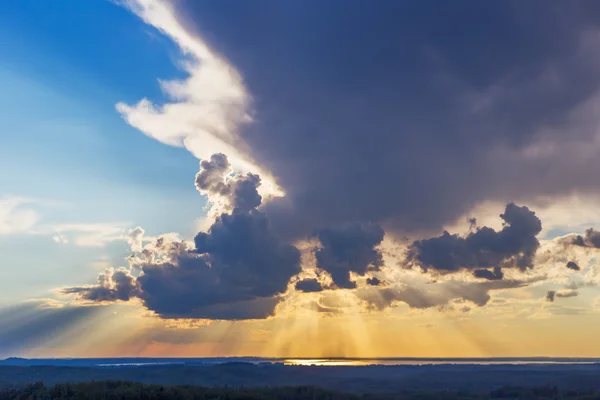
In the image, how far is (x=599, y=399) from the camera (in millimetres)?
149375

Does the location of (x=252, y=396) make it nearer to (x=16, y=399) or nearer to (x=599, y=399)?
(x=16, y=399)

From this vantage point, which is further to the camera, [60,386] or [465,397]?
[465,397]

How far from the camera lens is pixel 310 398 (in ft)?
468

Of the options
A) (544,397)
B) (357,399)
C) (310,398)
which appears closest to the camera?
(310,398)

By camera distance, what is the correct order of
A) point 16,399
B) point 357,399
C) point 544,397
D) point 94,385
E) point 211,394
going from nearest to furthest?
point 16,399 → point 94,385 → point 211,394 → point 357,399 → point 544,397

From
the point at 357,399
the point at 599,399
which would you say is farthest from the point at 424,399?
the point at 599,399

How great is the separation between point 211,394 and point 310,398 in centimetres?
4143

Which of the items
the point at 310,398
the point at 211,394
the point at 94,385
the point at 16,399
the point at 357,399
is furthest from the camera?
the point at 357,399

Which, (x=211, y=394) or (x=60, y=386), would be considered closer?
(x=60, y=386)

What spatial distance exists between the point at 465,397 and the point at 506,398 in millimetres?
15588

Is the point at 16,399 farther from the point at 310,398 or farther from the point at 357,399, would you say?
the point at 357,399

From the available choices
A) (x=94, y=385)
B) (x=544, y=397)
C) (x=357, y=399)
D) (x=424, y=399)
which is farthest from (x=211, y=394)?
(x=544, y=397)

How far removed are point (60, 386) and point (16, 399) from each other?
7048 mm

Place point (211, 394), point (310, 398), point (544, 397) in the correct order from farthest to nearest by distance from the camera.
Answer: point (544, 397) < point (310, 398) < point (211, 394)
